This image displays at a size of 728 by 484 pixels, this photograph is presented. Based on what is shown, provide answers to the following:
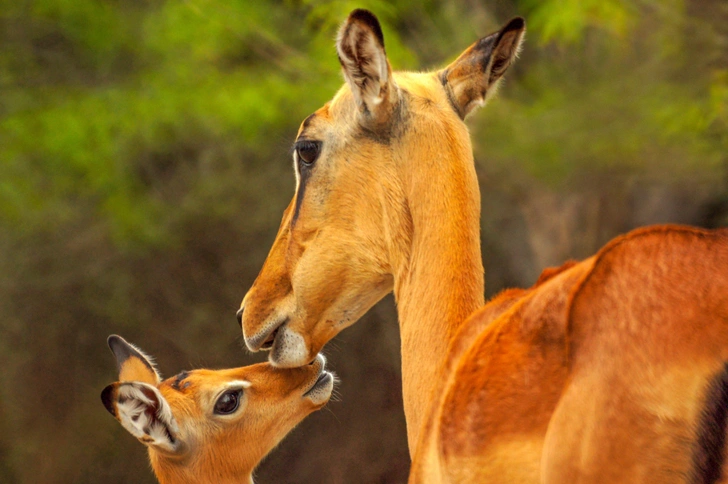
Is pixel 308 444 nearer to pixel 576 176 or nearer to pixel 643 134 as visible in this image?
pixel 576 176

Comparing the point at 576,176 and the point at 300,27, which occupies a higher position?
the point at 300,27

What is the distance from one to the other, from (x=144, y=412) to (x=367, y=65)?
7.39 ft

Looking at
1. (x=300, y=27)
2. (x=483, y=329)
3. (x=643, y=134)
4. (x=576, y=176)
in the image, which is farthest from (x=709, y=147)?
(x=483, y=329)

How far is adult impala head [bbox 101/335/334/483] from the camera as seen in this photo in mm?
4527

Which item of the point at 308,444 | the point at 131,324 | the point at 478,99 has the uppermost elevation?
the point at 478,99

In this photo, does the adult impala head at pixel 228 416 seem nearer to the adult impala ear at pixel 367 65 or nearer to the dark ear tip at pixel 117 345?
the dark ear tip at pixel 117 345

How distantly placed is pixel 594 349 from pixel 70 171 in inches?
221

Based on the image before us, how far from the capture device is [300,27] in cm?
686

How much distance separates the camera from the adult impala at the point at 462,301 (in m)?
1.83

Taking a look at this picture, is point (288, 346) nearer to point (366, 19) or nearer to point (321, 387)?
point (366, 19)

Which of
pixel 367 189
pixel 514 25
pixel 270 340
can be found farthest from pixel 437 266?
pixel 514 25

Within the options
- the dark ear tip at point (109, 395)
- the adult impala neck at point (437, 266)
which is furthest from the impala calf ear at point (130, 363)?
the adult impala neck at point (437, 266)

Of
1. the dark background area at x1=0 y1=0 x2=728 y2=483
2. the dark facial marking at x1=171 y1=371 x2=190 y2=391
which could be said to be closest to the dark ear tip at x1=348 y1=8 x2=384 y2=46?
the dark facial marking at x1=171 y1=371 x2=190 y2=391

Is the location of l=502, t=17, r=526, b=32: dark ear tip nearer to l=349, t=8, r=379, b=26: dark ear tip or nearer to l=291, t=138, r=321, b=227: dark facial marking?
l=349, t=8, r=379, b=26: dark ear tip
